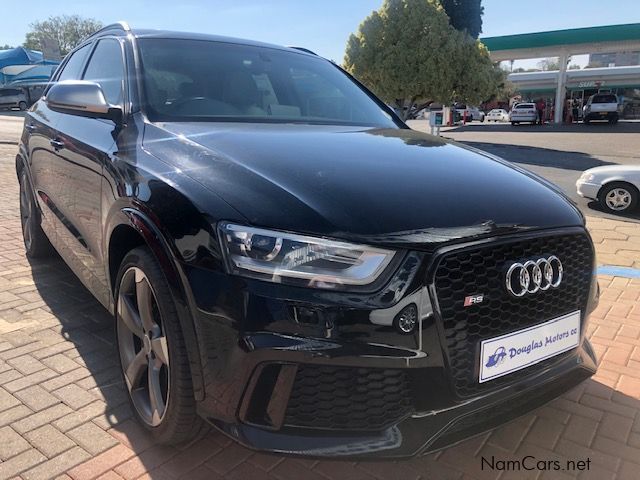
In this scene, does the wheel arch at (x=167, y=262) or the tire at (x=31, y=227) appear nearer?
the wheel arch at (x=167, y=262)

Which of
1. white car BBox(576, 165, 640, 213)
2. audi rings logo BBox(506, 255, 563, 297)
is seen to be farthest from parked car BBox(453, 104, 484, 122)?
audi rings logo BBox(506, 255, 563, 297)

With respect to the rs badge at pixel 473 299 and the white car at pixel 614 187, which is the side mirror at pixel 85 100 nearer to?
the rs badge at pixel 473 299

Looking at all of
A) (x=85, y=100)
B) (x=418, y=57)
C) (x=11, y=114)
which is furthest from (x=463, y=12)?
(x=11, y=114)

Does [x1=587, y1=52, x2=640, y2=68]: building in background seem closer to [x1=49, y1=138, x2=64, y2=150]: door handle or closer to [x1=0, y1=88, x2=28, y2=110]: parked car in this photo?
[x1=0, y1=88, x2=28, y2=110]: parked car

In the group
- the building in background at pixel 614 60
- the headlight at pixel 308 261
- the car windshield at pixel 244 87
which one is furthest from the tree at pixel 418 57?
the building in background at pixel 614 60

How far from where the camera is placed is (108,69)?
→ 3.08 m

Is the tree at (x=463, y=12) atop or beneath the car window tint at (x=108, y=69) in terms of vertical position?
atop

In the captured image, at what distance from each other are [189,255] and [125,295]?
0.68 metres

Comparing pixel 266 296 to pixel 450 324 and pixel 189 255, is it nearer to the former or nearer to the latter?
pixel 189 255

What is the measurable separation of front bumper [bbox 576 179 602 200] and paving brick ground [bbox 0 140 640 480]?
4641 mm

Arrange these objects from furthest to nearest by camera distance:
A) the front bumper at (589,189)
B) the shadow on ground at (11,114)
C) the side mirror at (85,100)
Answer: the shadow on ground at (11,114)
the front bumper at (589,189)
the side mirror at (85,100)

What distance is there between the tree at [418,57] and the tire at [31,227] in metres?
15.8

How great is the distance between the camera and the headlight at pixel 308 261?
1.63 metres

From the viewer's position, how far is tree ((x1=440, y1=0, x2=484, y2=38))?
2428 cm
